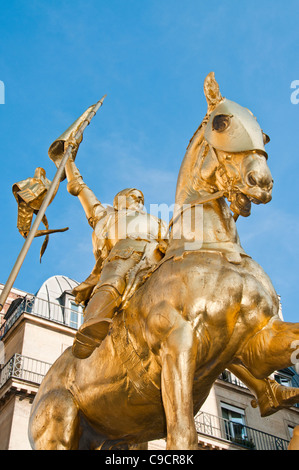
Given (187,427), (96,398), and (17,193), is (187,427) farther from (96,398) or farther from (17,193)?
(17,193)

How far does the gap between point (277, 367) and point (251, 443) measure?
21.1 meters

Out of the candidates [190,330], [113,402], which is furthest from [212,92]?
[113,402]

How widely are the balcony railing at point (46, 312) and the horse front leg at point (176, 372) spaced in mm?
19829

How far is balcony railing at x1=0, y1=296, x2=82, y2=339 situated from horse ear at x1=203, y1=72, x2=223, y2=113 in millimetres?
19463

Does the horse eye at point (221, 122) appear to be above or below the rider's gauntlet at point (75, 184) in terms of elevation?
below

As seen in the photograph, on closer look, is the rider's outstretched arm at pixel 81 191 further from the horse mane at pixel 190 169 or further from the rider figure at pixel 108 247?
the horse mane at pixel 190 169

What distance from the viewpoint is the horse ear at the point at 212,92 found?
5152 millimetres

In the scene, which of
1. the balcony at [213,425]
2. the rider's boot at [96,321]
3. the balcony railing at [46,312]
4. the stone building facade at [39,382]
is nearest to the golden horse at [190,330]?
the rider's boot at [96,321]

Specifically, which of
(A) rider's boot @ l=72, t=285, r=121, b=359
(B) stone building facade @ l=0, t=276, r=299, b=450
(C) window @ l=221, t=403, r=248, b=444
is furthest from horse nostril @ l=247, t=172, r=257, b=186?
(C) window @ l=221, t=403, r=248, b=444

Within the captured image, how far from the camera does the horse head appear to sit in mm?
4531

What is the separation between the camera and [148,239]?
5742 mm

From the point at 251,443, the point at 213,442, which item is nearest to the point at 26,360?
the point at 213,442

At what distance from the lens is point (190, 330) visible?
4.24 meters

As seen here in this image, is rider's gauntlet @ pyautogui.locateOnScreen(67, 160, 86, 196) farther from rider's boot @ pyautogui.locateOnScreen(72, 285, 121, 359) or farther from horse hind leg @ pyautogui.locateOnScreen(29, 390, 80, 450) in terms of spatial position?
horse hind leg @ pyautogui.locateOnScreen(29, 390, 80, 450)
